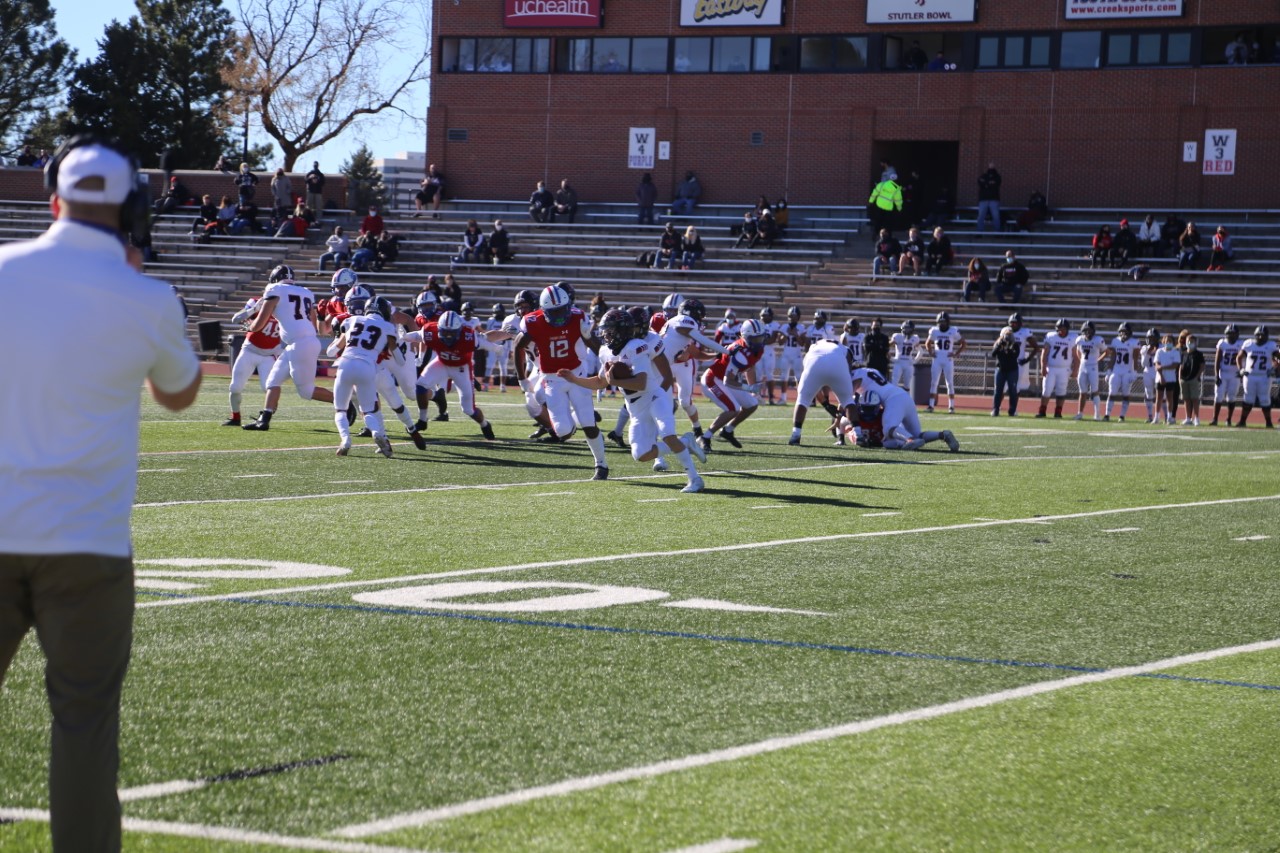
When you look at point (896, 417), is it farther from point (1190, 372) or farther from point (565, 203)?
point (565, 203)

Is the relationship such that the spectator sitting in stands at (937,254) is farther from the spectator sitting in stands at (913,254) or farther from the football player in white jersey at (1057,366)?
the football player in white jersey at (1057,366)

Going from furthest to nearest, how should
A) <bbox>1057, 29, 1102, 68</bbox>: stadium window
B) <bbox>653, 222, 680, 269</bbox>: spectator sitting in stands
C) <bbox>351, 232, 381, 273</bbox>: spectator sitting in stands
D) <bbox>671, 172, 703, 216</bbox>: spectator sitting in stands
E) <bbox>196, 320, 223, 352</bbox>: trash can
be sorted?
<bbox>671, 172, 703, 216</bbox>: spectator sitting in stands
<bbox>351, 232, 381, 273</bbox>: spectator sitting in stands
<bbox>1057, 29, 1102, 68</bbox>: stadium window
<bbox>653, 222, 680, 269</bbox>: spectator sitting in stands
<bbox>196, 320, 223, 352</bbox>: trash can

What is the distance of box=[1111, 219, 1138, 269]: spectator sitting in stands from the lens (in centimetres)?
3822

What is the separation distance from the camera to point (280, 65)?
61.9 meters

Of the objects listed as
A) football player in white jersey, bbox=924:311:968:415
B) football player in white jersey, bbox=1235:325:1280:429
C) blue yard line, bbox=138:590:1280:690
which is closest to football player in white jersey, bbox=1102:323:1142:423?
football player in white jersey, bbox=1235:325:1280:429

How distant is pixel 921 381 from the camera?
106ft

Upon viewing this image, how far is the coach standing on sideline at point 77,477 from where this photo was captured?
12.3 ft

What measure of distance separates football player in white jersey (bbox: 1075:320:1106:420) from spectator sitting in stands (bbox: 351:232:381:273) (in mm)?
19225

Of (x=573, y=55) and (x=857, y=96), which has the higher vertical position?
(x=573, y=55)

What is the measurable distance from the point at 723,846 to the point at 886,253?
3613 cm

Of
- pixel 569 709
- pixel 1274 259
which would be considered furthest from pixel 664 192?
pixel 569 709

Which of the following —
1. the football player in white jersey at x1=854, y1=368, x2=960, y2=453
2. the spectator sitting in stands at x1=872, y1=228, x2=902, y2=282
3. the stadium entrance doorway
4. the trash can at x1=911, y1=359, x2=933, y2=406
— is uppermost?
the stadium entrance doorway

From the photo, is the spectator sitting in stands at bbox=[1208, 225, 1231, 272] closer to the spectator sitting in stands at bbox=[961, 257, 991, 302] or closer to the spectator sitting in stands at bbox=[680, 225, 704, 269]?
the spectator sitting in stands at bbox=[961, 257, 991, 302]

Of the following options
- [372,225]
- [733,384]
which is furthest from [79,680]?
[372,225]
